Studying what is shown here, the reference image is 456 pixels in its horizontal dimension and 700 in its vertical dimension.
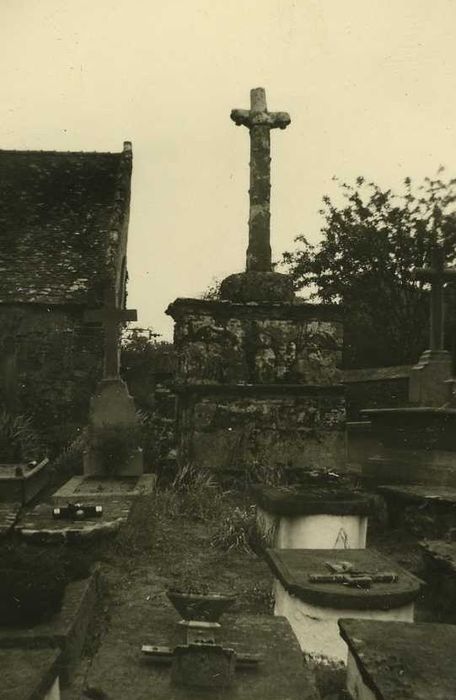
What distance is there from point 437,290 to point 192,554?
577cm

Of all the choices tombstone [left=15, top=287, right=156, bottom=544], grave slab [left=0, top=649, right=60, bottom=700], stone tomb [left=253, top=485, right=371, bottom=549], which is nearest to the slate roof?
tombstone [left=15, top=287, right=156, bottom=544]

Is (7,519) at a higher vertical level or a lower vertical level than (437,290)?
lower

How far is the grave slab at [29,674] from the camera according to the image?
2.27 metres

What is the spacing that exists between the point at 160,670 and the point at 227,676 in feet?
0.92

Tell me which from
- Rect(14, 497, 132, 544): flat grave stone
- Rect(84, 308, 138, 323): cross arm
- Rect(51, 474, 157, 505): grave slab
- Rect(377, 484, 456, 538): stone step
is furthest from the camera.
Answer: Rect(84, 308, 138, 323): cross arm

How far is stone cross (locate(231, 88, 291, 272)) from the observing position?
912cm

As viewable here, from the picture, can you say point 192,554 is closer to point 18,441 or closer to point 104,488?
point 104,488

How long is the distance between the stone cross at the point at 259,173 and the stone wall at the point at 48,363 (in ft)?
25.2

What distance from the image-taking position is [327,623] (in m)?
3.79

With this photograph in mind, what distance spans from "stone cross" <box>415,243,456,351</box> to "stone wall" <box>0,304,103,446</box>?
8.69 metres

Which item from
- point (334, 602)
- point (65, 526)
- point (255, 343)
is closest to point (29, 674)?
point (334, 602)

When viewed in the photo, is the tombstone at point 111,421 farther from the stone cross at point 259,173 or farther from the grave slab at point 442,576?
the grave slab at point 442,576

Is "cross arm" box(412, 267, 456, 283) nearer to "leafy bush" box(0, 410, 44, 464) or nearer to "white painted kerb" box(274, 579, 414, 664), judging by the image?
"leafy bush" box(0, 410, 44, 464)

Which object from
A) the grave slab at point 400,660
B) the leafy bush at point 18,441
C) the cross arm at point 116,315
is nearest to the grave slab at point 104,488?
the leafy bush at point 18,441
